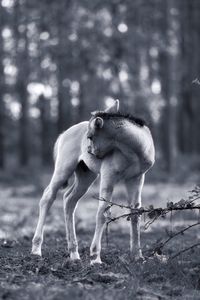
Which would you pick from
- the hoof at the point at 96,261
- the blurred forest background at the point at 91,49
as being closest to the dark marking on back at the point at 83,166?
the hoof at the point at 96,261

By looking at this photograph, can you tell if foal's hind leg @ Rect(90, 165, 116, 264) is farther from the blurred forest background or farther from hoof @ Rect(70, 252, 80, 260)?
the blurred forest background

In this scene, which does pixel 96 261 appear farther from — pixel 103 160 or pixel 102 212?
pixel 103 160

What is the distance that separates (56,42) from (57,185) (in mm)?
15452

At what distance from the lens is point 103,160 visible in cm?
811

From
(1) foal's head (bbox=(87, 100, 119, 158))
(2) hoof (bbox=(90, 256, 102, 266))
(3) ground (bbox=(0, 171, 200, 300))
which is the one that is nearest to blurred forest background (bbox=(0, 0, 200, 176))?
(3) ground (bbox=(0, 171, 200, 300))

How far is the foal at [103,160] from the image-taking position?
7.93 meters

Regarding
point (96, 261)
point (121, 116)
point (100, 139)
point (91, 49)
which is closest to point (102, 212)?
point (96, 261)

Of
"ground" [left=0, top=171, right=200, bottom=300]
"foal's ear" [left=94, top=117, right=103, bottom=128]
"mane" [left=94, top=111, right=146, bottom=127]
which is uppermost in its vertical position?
"mane" [left=94, top=111, right=146, bottom=127]

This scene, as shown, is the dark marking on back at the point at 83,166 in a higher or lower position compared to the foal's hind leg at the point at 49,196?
higher

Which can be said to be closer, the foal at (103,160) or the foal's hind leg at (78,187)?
the foal at (103,160)

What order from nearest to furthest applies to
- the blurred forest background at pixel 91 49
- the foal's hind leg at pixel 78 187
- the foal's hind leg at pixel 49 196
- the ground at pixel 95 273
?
1. the ground at pixel 95 273
2. the foal's hind leg at pixel 49 196
3. the foal's hind leg at pixel 78 187
4. the blurred forest background at pixel 91 49

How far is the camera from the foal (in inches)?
312

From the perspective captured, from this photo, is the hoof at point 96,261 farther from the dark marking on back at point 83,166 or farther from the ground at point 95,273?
the dark marking on back at point 83,166

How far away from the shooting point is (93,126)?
312 inches
